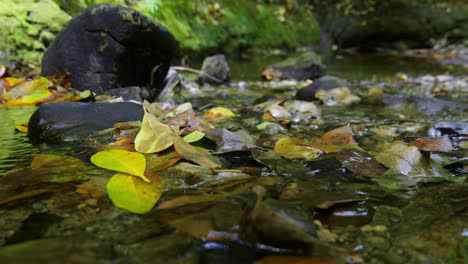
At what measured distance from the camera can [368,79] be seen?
193 inches

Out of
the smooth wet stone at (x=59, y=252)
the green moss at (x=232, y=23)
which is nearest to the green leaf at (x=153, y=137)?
the smooth wet stone at (x=59, y=252)

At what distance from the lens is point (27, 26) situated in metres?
3.64

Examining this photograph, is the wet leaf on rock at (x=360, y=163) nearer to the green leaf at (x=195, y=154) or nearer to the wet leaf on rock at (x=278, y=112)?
the green leaf at (x=195, y=154)

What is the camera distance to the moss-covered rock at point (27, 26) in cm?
347

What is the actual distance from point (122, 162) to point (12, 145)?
0.71 meters

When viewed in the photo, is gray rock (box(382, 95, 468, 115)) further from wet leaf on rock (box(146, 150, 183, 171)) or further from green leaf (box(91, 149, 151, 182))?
green leaf (box(91, 149, 151, 182))

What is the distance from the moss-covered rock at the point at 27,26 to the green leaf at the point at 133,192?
11.0ft

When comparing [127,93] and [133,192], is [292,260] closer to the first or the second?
[133,192]

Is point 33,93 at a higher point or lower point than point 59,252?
lower

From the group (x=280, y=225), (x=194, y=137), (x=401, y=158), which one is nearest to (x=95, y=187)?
(x=194, y=137)

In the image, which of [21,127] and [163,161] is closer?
[163,161]

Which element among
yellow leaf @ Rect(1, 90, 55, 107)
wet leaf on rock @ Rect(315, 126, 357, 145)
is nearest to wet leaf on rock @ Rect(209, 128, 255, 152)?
wet leaf on rock @ Rect(315, 126, 357, 145)

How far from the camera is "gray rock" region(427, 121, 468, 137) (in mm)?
1837

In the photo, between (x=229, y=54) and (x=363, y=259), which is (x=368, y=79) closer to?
(x=229, y=54)
